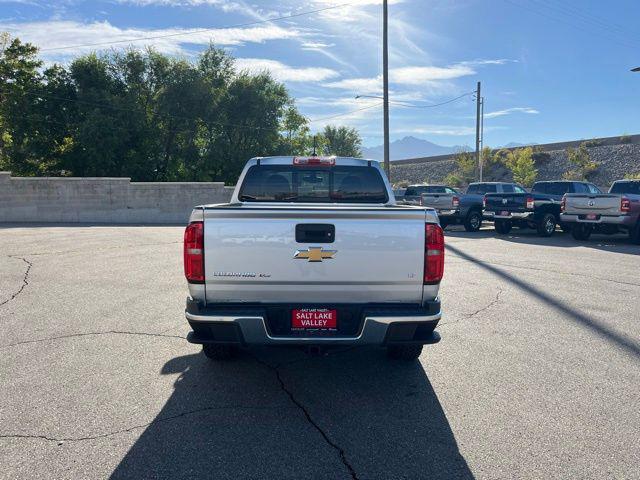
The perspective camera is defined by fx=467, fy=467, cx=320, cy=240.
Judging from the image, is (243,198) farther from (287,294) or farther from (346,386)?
(346,386)

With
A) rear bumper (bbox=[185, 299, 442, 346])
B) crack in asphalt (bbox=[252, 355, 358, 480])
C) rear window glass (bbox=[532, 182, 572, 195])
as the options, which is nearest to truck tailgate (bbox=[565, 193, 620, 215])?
rear window glass (bbox=[532, 182, 572, 195])

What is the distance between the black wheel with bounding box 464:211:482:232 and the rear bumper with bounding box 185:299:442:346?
1614 cm

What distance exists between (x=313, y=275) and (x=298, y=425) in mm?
1121

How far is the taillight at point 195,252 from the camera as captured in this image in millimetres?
3592

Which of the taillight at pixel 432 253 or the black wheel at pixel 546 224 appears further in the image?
the black wheel at pixel 546 224

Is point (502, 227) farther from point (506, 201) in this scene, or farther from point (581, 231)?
point (581, 231)

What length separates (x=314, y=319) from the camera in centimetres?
367

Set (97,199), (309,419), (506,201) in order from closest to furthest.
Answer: (309,419)
(506,201)
(97,199)

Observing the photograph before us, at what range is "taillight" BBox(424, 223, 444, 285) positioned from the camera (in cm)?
365

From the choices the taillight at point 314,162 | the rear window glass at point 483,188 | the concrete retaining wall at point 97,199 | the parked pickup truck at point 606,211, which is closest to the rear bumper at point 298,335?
the taillight at point 314,162

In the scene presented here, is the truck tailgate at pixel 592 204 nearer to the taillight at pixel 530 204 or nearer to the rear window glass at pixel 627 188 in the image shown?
the rear window glass at pixel 627 188

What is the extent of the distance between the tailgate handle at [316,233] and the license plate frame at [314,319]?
1.79 feet

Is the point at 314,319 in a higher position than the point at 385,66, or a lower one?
lower

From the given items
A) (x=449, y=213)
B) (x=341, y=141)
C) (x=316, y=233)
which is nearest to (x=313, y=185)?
(x=316, y=233)
